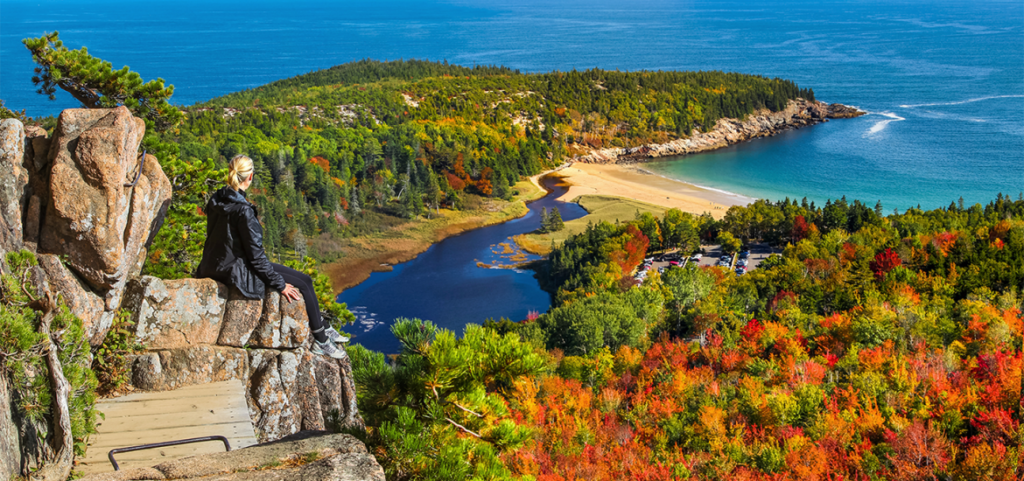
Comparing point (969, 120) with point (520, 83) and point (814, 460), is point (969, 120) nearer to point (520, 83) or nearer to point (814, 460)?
point (520, 83)

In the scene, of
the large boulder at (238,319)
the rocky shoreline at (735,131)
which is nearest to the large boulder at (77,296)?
the large boulder at (238,319)

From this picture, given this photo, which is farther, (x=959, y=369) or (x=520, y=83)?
(x=520, y=83)

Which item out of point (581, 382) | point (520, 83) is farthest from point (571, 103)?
point (581, 382)

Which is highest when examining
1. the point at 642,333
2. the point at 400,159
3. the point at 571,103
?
the point at 571,103

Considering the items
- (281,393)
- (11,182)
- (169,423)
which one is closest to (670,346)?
(281,393)

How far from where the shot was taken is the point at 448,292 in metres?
63.1

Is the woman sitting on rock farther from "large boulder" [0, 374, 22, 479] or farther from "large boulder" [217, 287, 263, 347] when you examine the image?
"large boulder" [0, 374, 22, 479]

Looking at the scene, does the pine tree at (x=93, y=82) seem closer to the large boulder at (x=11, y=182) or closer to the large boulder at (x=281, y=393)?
the large boulder at (x=11, y=182)

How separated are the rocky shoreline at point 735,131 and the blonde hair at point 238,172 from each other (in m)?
110

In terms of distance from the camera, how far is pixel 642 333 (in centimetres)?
3966

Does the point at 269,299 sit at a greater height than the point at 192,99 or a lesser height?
lesser

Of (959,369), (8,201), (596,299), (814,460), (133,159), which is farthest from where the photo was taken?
(596,299)

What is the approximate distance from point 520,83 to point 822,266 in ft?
314

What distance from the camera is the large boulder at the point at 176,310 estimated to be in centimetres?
957
